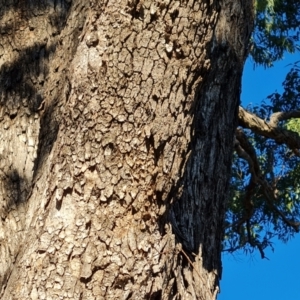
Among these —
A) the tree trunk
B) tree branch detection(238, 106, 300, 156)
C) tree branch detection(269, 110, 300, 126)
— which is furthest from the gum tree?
tree branch detection(269, 110, 300, 126)

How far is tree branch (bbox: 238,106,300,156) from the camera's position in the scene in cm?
509

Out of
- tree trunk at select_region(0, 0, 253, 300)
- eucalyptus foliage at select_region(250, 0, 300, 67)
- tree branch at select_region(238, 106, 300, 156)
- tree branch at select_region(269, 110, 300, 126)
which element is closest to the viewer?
tree trunk at select_region(0, 0, 253, 300)

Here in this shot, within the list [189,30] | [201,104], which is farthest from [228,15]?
[189,30]

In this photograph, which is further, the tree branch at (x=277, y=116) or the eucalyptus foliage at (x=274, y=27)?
the eucalyptus foliage at (x=274, y=27)

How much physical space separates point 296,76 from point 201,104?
18.2ft

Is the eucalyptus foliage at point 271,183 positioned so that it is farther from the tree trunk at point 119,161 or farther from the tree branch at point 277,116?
the tree trunk at point 119,161

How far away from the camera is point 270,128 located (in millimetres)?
5355

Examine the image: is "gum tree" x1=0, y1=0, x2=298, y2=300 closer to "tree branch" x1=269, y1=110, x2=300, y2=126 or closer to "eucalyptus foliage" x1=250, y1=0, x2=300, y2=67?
"tree branch" x1=269, y1=110, x2=300, y2=126

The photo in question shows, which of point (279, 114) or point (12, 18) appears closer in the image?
point (12, 18)

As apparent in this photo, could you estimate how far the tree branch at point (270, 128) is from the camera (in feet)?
16.7

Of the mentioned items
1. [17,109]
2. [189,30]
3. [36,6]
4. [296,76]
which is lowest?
[189,30]

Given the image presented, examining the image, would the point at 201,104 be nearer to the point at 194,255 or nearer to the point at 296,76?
the point at 194,255

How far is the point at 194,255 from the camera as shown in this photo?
2467 millimetres

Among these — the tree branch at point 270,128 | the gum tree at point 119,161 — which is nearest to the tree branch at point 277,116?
the tree branch at point 270,128
